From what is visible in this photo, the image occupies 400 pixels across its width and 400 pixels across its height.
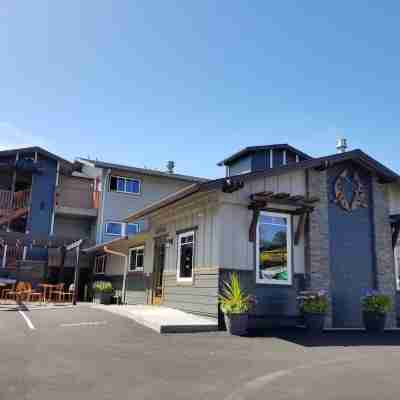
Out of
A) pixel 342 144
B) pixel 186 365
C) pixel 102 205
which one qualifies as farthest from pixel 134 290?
pixel 186 365

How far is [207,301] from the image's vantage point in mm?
10773

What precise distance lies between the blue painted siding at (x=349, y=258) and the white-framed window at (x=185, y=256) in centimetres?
405

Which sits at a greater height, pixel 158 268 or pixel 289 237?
pixel 289 237

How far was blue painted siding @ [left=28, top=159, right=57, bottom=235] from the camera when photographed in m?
23.2

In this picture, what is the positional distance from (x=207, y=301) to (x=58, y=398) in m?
6.74

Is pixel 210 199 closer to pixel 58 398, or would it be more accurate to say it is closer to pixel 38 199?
pixel 58 398

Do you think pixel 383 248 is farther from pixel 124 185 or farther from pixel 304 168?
pixel 124 185

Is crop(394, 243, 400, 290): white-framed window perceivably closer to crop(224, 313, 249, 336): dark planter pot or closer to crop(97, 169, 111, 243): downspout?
crop(224, 313, 249, 336): dark planter pot

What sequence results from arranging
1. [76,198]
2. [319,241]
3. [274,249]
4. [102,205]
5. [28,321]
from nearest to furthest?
1. [28,321]
2. [274,249]
3. [319,241]
4. [102,205]
5. [76,198]

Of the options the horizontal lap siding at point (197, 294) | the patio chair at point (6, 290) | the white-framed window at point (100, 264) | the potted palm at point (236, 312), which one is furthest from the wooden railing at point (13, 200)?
the potted palm at point (236, 312)

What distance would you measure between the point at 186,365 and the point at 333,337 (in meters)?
4.74

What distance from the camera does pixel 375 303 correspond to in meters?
10.9

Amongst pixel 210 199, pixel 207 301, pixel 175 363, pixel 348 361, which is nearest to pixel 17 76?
pixel 210 199

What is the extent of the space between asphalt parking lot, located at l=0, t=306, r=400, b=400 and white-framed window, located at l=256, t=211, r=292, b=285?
76.0 inches
